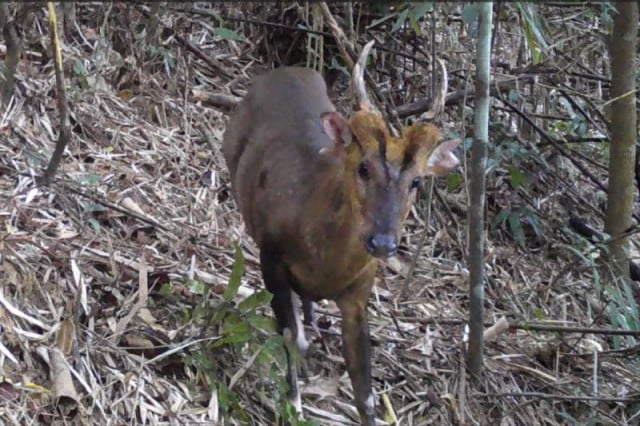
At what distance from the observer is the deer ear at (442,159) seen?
4.25 meters

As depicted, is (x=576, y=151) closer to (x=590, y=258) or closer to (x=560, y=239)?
(x=560, y=239)

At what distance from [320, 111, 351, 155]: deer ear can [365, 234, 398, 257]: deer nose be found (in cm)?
51

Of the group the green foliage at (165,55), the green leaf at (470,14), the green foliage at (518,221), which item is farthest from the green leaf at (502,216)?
the green leaf at (470,14)

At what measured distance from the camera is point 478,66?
A: 4.42 meters

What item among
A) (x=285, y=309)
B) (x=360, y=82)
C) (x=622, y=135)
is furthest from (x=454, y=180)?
(x=360, y=82)

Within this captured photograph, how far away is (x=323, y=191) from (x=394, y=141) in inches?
19.2

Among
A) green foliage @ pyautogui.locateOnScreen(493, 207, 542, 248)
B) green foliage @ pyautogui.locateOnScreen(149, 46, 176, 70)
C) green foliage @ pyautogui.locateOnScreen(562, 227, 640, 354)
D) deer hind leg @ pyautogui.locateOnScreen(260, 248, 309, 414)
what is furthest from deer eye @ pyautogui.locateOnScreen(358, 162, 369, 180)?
green foliage @ pyautogui.locateOnScreen(149, 46, 176, 70)

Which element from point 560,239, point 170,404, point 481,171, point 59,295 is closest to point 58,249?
point 59,295

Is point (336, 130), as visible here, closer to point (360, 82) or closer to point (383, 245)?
point (360, 82)

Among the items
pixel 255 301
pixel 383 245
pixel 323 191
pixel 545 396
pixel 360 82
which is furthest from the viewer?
pixel 545 396

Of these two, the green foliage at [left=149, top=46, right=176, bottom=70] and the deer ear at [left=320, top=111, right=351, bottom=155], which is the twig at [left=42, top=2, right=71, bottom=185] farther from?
the green foliage at [left=149, top=46, right=176, bottom=70]

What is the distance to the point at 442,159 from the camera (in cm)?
428

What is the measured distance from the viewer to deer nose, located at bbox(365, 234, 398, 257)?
3811 mm

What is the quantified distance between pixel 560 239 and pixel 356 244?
3.04 m
